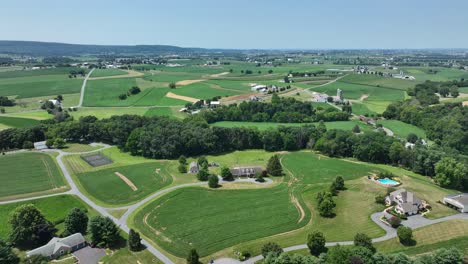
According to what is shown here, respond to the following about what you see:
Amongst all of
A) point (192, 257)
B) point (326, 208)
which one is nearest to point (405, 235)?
point (326, 208)

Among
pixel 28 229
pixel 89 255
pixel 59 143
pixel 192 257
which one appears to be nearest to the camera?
pixel 192 257

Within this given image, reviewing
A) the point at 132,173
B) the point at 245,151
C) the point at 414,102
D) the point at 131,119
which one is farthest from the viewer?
the point at 414,102

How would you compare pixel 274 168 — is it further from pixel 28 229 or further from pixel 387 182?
pixel 28 229

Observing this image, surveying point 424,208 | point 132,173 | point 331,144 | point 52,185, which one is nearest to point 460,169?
point 424,208

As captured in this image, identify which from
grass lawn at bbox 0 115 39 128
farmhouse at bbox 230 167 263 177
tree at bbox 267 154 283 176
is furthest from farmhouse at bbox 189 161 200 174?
grass lawn at bbox 0 115 39 128

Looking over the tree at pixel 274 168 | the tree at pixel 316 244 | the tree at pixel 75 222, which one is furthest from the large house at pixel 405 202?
the tree at pixel 75 222

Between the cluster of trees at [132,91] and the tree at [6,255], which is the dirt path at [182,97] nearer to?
the cluster of trees at [132,91]

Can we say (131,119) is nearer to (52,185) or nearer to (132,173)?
(132,173)
